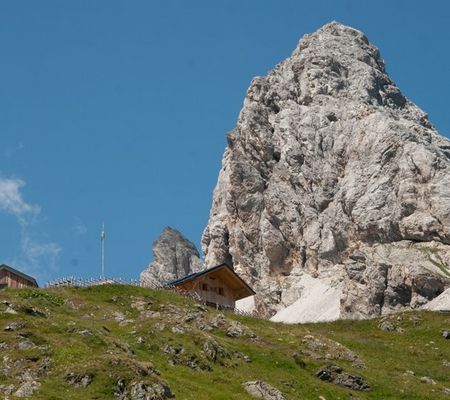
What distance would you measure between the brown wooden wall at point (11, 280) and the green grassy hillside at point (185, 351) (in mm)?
12544

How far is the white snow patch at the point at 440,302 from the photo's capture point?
144375mm

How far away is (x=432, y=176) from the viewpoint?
186 m

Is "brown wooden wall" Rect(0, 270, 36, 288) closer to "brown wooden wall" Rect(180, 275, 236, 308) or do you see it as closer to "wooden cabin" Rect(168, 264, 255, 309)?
"wooden cabin" Rect(168, 264, 255, 309)

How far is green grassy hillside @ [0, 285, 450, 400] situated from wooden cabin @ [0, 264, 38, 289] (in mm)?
12626

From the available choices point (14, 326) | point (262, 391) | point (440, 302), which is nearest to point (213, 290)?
point (14, 326)

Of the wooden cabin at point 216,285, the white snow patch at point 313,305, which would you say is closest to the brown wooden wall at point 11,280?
the wooden cabin at point 216,285

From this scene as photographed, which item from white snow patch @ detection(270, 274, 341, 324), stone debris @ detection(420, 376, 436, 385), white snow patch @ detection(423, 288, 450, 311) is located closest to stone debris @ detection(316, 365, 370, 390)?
stone debris @ detection(420, 376, 436, 385)

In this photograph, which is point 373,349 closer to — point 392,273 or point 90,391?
point 90,391

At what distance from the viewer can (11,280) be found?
314 feet

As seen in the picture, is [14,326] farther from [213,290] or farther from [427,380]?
[213,290]

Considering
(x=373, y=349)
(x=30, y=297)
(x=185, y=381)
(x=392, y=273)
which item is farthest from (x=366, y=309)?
(x=185, y=381)

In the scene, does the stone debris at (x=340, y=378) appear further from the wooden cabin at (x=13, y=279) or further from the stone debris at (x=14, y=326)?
the wooden cabin at (x=13, y=279)

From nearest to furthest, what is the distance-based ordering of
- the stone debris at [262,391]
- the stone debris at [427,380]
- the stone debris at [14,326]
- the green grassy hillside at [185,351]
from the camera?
the green grassy hillside at [185,351] < the stone debris at [262,391] < the stone debris at [14,326] < the stone debris at [427,380]

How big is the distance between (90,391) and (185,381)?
839 centimetres
